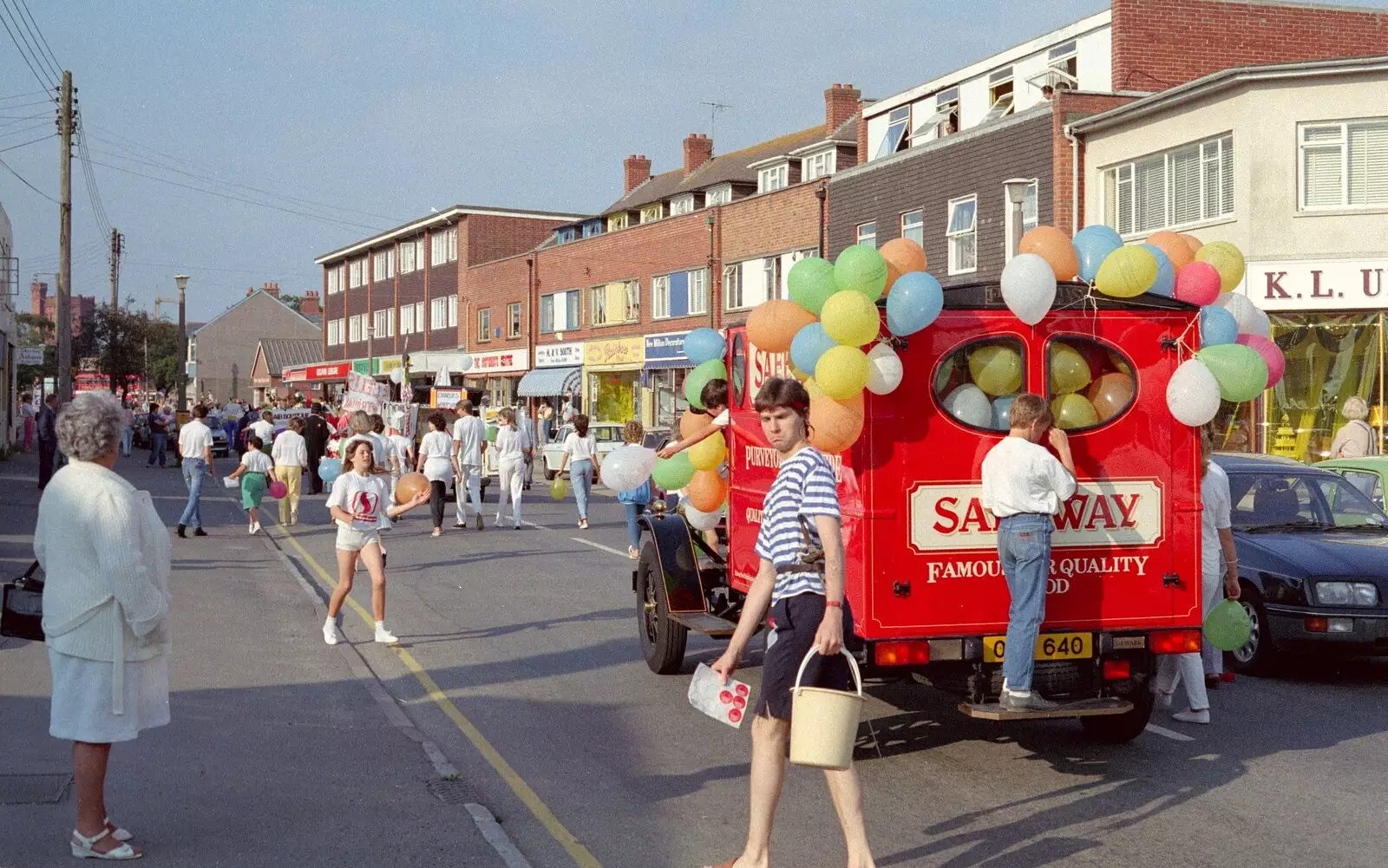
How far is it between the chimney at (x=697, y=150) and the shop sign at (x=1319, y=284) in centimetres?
3199

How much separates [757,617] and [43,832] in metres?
3.09

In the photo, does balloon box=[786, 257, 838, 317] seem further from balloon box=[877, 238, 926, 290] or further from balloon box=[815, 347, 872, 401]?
balloon box=[815, 347, 872, 401]

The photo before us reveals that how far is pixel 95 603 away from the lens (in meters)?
5.26

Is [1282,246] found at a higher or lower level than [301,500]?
higher

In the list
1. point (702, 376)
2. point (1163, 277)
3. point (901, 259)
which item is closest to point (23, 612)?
point (901, 259)

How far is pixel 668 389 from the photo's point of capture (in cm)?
4581

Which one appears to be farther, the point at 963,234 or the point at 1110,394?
the point at 963,234

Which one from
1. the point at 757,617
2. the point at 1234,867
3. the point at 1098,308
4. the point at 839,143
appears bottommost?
the point at 1234,867

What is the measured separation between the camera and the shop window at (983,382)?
7176 mm

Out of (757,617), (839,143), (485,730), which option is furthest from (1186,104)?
(757,617)

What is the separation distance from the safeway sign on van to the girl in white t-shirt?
15.2ft

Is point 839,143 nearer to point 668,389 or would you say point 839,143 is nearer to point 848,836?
point 668,389

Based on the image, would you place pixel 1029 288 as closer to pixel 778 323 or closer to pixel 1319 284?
pixel 778 323

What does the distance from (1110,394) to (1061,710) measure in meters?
1.72
